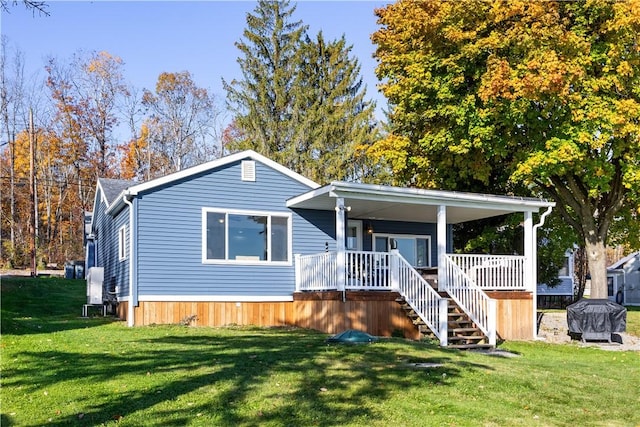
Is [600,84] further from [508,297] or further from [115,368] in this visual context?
[115,368]

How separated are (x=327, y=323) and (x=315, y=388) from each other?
6.68 m

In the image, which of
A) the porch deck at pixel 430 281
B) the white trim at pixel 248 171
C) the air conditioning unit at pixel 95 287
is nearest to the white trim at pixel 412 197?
the white trim at pixel 248 171

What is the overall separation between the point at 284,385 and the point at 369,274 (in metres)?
6.98

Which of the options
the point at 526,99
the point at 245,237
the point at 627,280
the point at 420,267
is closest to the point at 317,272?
the point at 245,237

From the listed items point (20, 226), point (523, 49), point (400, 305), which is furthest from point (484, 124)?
point (20, 226)

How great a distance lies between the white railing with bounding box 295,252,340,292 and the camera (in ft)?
43.6

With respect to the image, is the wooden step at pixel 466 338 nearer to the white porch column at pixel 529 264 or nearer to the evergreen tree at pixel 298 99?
the white porch column at pixel 529 264

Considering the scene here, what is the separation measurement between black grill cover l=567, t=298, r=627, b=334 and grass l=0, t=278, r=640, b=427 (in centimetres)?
378

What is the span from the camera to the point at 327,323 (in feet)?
43.4

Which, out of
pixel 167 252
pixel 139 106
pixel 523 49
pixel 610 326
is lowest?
pixel 610 326

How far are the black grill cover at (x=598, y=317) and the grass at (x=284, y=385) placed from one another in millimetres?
3782

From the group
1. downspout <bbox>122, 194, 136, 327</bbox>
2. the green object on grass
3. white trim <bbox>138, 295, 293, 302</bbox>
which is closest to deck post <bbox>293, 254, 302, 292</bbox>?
white trim <bbox>138, 295, 293, 302</bbox>

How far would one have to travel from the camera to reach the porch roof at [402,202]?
1312 cm

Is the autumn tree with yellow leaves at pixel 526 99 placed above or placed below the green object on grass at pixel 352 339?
above
